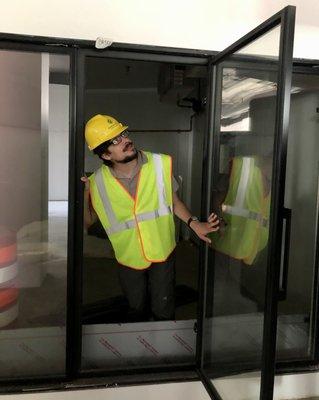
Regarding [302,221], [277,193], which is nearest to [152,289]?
[302,221]

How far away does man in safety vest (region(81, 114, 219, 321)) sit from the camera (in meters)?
2.41

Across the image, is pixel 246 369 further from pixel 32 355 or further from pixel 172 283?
pixel 32 355

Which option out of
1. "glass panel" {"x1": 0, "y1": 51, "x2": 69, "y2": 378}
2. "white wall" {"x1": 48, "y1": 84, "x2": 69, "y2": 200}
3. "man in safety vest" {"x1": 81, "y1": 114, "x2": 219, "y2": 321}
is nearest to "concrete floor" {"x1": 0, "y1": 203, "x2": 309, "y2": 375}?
"glass panel" {"x1": 0, "y1": 51, "x2": 69, "y2": 378}

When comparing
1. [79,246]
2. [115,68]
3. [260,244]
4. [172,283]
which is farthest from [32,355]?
[115,68]

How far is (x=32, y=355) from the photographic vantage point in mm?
2332

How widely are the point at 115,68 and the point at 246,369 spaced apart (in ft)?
11.9

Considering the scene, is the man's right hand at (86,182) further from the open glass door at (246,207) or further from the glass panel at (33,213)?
the open glass door at (246,207)

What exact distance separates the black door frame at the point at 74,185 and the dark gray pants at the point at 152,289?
0.38 m

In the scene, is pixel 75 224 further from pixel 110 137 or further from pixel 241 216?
pixel 241 216

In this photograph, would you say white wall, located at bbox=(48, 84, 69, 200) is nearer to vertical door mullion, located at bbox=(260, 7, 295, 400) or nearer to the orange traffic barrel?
the orange traffic barrel

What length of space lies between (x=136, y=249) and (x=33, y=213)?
0.63 m

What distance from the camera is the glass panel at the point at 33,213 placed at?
7.33 ft

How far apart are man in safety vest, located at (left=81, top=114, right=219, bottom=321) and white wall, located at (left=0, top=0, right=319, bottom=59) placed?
0.48m

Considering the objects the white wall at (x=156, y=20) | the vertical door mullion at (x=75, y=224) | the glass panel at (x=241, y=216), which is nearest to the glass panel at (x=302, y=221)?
the white wall at (x=156, y=20)
